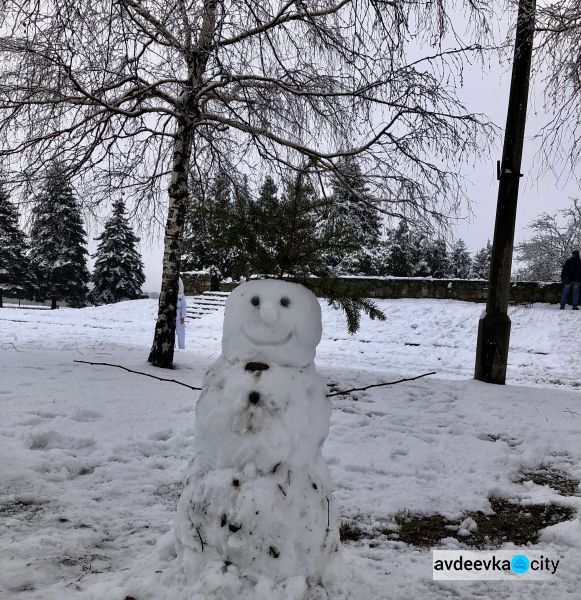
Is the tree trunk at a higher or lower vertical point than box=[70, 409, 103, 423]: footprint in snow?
higher

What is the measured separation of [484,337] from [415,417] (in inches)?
75.4

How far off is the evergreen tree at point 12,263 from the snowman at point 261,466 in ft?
99.4

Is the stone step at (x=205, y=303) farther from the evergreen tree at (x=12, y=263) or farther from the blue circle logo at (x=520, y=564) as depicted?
the blue circle logo at (x=520, y=564)

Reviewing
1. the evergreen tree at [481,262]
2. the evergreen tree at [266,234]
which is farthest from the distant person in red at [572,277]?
the evergreen tree at [481,262]

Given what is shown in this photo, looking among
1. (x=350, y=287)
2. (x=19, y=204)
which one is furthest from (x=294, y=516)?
(x=19, y=204)

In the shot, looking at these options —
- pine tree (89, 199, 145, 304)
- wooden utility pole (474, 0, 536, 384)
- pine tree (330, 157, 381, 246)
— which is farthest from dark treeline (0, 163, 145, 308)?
wooden utility pole (474, 0, 536, 384)

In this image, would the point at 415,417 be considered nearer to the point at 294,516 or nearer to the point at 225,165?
the point at 294,516

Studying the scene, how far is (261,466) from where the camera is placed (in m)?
1.83

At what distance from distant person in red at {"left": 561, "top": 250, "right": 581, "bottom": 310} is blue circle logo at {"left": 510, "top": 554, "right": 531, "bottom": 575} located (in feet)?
38.1

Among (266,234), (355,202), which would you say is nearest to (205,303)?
(355,202)

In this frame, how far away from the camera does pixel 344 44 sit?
550 centimetres

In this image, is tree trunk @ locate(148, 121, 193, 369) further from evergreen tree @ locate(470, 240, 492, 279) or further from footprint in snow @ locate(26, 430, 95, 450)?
evergreen tree @ locate(470, 240, 492, 279)

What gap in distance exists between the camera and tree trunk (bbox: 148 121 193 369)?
20.0 ft

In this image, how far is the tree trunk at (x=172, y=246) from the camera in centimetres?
609
